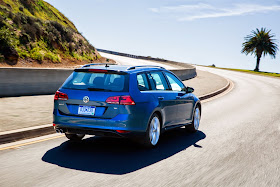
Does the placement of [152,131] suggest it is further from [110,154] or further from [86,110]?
[86,110]

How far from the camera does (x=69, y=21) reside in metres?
57.7

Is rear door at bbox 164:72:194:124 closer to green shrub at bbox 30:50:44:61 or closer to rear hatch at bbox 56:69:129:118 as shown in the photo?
rear hatch at bbox 56:69:129:118

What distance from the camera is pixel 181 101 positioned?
28.1 ft

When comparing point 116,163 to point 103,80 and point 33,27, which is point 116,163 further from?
point 33,27

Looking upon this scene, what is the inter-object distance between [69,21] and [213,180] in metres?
55.0

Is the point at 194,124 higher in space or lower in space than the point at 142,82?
lower

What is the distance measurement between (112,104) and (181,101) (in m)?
2.46

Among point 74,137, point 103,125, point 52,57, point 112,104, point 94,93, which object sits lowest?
point 74,137

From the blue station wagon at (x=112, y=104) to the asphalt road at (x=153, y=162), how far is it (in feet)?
1.50

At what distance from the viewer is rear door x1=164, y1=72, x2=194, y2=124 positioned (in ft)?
27.7

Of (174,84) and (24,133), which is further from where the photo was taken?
(174,84)


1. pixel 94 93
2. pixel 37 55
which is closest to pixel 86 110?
pixel 94 93

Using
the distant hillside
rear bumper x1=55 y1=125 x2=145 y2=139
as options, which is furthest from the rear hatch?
the distant hillside

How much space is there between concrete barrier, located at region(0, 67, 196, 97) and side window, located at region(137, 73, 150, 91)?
7953mm
